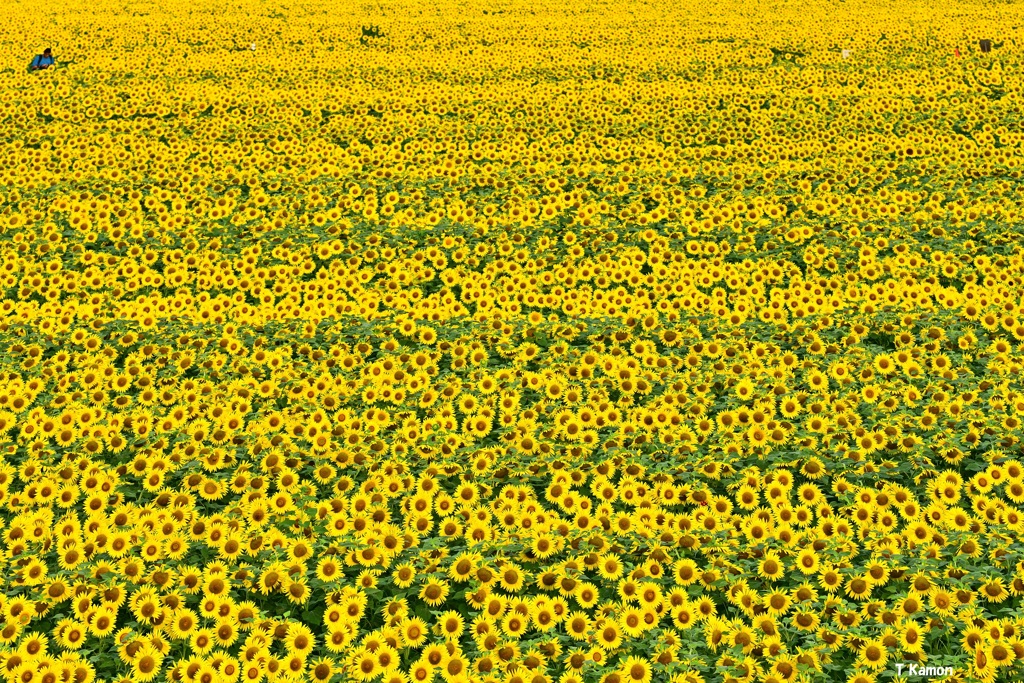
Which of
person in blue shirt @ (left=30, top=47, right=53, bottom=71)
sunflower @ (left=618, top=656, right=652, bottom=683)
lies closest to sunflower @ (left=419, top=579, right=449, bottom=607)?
sunflower @ (left=618, top=656, right=652, bottom=683)

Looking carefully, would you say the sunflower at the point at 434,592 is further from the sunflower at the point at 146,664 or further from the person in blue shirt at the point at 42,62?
the person in blue shirt at the point at 42,62

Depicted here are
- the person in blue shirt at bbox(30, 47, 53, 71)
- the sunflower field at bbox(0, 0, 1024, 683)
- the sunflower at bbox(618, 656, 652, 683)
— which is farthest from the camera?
the person in blue shirt at bbox(30, 47, 53, 71)

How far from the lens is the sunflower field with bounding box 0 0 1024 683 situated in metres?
4.60

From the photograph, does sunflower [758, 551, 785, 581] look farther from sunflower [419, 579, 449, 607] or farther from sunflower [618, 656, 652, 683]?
sunflower [419, 579, 449, 607]

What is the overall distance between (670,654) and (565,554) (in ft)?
3.56

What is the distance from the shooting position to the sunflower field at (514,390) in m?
4.60

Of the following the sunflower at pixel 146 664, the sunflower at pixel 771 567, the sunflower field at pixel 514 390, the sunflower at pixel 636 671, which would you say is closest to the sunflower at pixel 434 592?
the sunflower field at pixel 514 390

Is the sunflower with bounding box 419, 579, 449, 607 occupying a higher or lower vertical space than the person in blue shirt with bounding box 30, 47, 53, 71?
lower

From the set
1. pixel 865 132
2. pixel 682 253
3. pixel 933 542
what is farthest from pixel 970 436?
pixel 865 132

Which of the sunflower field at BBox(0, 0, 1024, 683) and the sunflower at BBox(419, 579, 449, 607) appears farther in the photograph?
the sunflower at BBox(419, 579, 449, 607)

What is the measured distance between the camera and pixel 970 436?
19.5 ft

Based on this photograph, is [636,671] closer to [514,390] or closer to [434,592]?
[434,592]

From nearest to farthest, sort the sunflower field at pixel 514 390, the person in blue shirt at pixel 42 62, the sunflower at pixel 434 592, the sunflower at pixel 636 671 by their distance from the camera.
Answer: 1. the sunflower at pixel 636 671
2. the sunflower field at pixel 514 390
3. the sunflower at pixel 434 592
4. the person in blue shirt at pixel 42 62

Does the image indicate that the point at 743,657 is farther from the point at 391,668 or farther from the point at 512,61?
the point at 512,61
